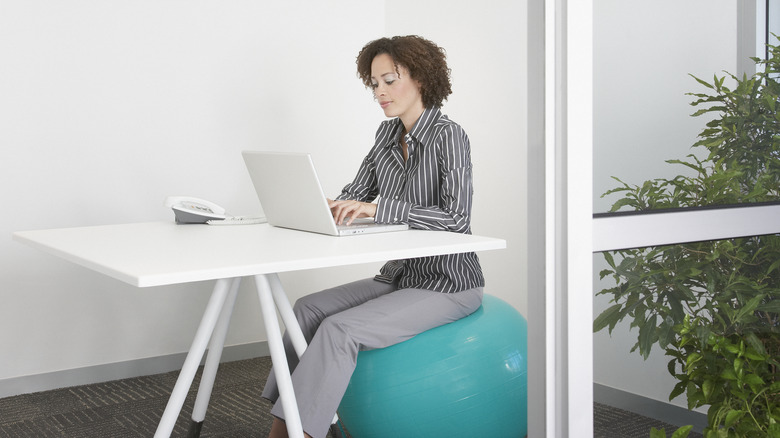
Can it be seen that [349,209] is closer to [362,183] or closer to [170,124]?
[362,183]

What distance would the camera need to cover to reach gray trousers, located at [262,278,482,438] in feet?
6.66

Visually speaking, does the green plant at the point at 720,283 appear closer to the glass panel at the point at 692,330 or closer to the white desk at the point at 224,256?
the glass panel at the point at 692,330

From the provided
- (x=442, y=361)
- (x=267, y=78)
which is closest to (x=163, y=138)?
(x=267, y=78)

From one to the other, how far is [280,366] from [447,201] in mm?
740

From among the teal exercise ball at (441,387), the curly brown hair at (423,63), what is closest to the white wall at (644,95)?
the teal exercise ball at (441,387)

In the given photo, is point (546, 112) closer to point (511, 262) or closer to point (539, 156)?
point (539, 156)

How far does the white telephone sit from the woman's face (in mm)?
572

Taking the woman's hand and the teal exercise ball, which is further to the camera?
the woman's hand

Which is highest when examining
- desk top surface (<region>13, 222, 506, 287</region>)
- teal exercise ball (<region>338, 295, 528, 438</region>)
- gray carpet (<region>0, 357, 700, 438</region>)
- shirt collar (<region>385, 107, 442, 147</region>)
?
shirt collar (<region>385, 107, 442, 147</region>)

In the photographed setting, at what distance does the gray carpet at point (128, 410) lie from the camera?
→ 279 cm

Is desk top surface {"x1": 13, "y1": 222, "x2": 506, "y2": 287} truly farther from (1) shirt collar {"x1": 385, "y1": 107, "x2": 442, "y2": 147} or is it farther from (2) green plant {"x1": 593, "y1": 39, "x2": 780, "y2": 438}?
(2) green plant {"x1": 593, "y1": 39, "x2": 780, "y2": 438}

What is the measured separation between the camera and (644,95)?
1.43 metres

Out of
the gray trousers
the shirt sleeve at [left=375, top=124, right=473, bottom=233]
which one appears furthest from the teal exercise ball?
the shirt sleeve at [left=375, top=124, right=473, bottom=233]

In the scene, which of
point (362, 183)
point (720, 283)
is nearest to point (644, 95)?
point (720, 283)
